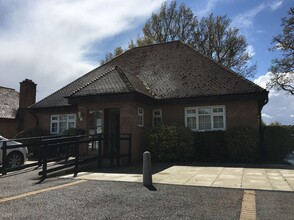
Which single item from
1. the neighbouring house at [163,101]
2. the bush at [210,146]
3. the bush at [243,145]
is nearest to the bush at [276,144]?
the neighbouring house at [163,101]

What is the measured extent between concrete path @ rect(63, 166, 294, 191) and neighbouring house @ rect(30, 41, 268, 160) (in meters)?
4.63

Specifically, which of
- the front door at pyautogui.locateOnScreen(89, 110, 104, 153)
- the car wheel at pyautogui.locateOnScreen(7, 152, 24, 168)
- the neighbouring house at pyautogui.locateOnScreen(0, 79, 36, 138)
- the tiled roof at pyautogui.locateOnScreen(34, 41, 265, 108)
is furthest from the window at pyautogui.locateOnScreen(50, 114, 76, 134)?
the car wheel at pyautogui.locateOnScreen(7, 152, 24, 168)

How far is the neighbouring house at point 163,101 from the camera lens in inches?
630

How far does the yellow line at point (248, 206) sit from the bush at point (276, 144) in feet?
29.3

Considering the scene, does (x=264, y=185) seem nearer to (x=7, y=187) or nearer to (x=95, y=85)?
(x=7, y=187)

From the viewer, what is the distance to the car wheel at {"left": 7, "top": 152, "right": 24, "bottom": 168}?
13.1m

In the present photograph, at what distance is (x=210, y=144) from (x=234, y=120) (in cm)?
189

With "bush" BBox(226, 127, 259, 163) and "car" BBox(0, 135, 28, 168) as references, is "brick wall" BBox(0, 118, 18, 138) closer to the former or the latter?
"car" BBox(0, 135, 28, 168)

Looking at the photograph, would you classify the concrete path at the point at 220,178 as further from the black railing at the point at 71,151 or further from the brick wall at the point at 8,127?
the brick wall at the point at 8,127

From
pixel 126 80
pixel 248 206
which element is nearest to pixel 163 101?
pixel 126 80

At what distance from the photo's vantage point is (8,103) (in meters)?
28.7

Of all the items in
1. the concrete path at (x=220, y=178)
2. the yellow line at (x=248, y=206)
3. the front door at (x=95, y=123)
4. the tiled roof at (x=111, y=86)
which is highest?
the tiled roof at (x=111, y=86)

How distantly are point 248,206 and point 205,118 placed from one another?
1097 cm

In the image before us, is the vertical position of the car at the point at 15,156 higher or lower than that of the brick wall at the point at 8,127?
lower
